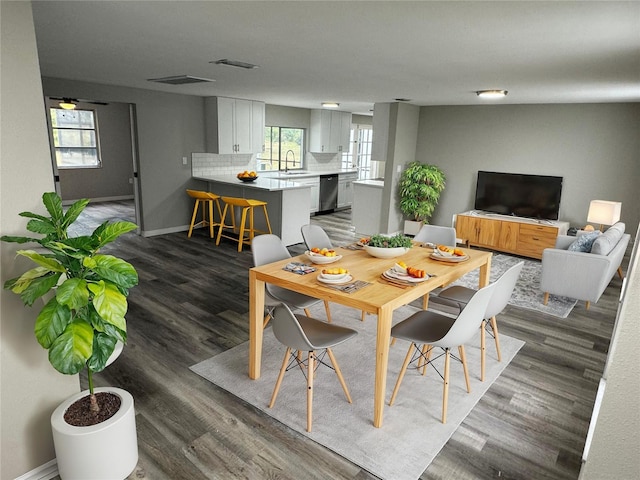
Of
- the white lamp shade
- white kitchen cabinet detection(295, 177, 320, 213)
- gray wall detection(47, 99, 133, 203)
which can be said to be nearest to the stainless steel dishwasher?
white kitchen cabinet detection(295, 177, 320, 213)

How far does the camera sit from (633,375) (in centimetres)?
68

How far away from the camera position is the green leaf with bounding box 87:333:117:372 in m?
1.94

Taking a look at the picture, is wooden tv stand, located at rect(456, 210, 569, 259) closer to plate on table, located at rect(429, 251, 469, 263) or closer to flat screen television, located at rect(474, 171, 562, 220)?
flat screen television, located at rect(474, 171, 562, 220)

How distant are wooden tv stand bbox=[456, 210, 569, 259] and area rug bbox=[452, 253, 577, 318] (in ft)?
1.00

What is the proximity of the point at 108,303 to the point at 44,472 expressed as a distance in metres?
1.06

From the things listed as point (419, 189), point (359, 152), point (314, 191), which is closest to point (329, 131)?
point (314, 191)

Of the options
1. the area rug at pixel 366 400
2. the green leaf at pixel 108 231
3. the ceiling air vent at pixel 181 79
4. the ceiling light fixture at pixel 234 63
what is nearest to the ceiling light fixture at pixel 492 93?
the ceiling light fixture at pixel 234 63

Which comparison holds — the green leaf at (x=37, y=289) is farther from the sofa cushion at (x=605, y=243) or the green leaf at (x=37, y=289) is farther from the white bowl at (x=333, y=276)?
the sofa cushion at (x=605, y=243)

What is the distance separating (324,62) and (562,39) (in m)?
1.78

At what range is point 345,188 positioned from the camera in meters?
A: 9.85

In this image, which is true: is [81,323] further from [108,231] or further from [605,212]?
[605,212]

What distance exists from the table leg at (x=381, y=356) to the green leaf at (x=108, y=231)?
53.5 inches

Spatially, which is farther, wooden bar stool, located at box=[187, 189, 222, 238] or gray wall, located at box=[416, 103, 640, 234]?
wooden bar stool, located at box=[187, 189, 222, 238]

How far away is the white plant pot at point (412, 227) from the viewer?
7447 mm
